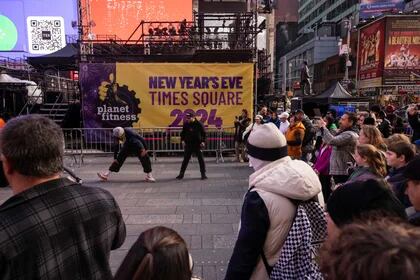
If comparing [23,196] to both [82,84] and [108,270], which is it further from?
[82,84]

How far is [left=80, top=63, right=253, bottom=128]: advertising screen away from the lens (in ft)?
44.8

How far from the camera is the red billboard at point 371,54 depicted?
1491 inches

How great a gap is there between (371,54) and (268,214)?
43.5 m

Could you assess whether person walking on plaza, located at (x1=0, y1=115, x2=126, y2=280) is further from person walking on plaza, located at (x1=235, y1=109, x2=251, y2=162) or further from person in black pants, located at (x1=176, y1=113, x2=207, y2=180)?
person walking on plaza, located at (x1=235, y1=109, x2=251, y2=162)

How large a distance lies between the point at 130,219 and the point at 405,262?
6110mm

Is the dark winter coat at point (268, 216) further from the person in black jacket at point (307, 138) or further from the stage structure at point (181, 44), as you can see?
the stage structure at point (181, 44)

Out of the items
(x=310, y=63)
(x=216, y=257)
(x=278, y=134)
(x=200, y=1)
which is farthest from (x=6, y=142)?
(x=310, y=63)

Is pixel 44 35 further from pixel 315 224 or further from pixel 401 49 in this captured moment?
pixel 401 49

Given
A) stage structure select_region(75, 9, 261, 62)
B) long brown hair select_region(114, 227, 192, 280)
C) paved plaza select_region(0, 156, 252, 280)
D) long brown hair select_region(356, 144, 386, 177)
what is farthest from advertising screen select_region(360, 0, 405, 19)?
long brown hair select_region(114, 227, 192, 280)

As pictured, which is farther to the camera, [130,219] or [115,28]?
[115,28]

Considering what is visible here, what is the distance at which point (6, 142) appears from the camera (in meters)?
1.82

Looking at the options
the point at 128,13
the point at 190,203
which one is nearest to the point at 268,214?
the point at 190,203

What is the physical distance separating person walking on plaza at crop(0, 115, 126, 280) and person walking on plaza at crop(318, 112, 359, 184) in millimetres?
4702

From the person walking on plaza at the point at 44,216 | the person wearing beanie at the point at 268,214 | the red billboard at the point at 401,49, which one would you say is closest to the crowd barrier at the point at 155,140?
the person wearing beanie at the point at 268,214
